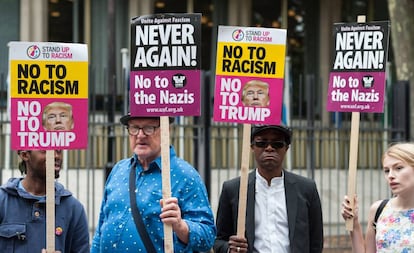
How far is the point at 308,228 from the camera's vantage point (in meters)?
6.03

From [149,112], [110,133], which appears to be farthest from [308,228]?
[110,133]

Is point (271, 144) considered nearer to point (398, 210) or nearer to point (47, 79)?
point (398, 210)

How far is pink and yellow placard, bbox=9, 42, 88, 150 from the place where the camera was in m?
5.76

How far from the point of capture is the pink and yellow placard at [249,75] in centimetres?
592

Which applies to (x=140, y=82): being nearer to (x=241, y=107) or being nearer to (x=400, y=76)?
(x=241, y=107)

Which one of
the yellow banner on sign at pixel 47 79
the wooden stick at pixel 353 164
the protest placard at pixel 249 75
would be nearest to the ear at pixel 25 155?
the yellow banner on sign at pixel 47 79

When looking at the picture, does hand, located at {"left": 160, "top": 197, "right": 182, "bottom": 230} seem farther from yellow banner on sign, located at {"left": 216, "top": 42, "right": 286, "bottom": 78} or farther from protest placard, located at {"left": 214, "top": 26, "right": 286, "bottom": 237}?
yellow banner on sign, located at {"left": 216, "top": 42, "right": 286, "bottom": 78}

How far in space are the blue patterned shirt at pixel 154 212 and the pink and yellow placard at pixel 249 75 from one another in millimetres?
518

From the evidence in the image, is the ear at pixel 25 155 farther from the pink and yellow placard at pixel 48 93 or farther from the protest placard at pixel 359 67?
the protest placard at pixel 359 67

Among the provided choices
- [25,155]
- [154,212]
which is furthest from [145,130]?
[25,155]

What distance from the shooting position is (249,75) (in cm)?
598

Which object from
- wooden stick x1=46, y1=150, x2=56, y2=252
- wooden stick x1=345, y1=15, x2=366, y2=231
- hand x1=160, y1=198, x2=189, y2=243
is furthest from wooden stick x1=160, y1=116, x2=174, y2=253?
wooden stick x1=345, y1=15, x2=366, y2=231

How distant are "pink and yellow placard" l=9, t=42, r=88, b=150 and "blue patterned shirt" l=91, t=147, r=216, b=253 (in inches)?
17.9

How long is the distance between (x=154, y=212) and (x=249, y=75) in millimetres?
1117
